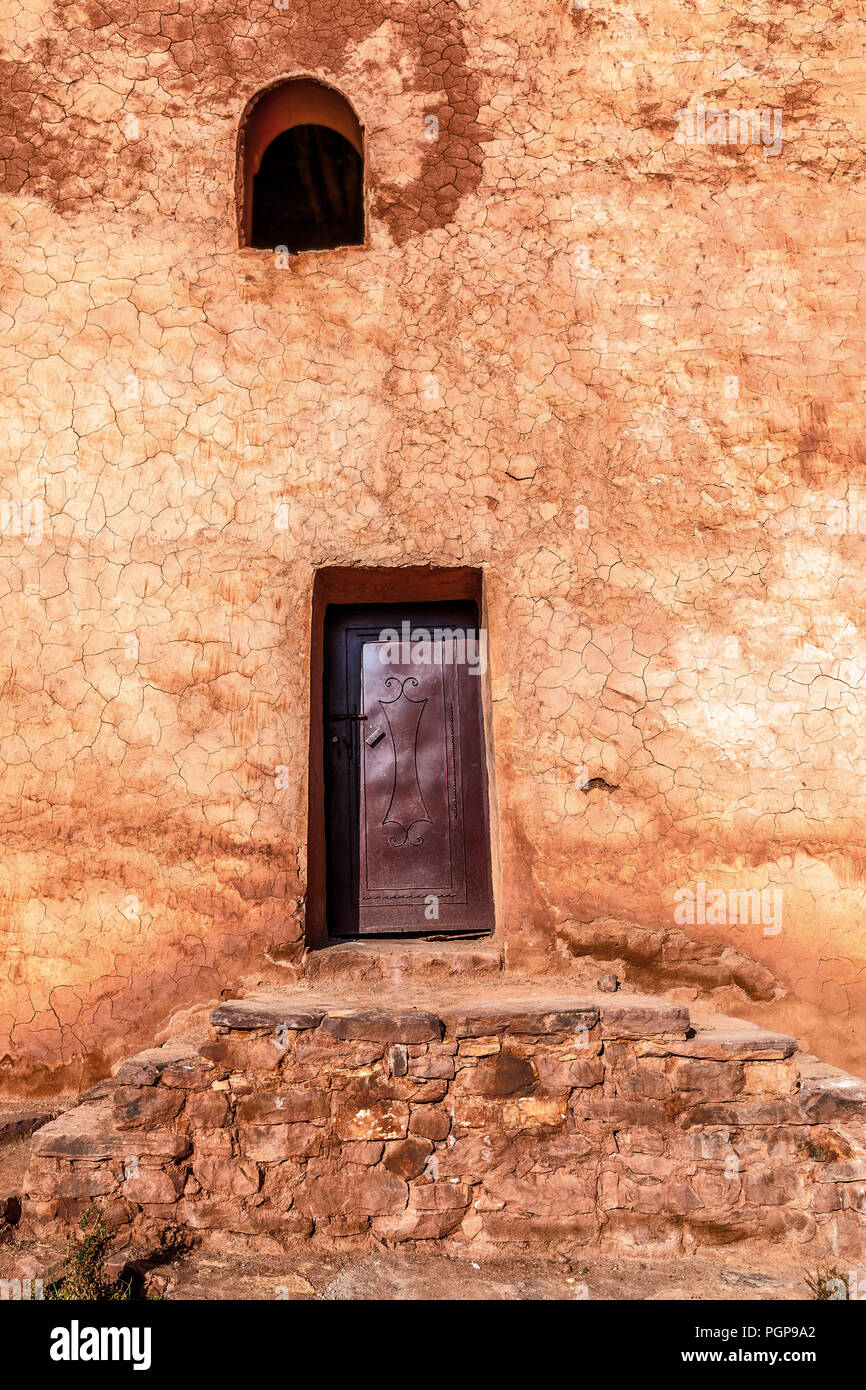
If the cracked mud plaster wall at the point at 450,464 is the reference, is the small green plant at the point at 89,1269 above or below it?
below

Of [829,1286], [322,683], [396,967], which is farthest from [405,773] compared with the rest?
[829,1286]

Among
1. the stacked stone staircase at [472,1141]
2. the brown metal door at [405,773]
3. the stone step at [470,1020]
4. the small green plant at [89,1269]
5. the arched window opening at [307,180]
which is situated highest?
the arched window opening at [307,180]

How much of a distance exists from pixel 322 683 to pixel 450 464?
1104 mm

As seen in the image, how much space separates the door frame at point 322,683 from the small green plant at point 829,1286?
1539 mm

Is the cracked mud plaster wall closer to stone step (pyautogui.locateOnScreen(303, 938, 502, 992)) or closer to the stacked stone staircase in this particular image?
stone step (pyautogui.locateOnScreen(303, 938, 502, 992))

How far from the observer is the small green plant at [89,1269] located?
8.04 ft

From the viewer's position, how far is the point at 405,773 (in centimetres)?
406

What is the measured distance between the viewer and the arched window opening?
443cm

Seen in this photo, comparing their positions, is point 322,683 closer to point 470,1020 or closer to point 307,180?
point 470,1020

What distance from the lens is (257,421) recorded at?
3.95m

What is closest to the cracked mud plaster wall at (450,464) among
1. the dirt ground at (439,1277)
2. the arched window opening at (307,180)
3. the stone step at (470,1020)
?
the arched window opening at (307,180)

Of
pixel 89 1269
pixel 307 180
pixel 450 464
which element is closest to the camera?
pixel 89 1269

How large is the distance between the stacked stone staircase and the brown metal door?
102 cm

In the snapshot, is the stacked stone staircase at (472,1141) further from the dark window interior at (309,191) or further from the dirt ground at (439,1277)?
the dark window interior at (309,191)
